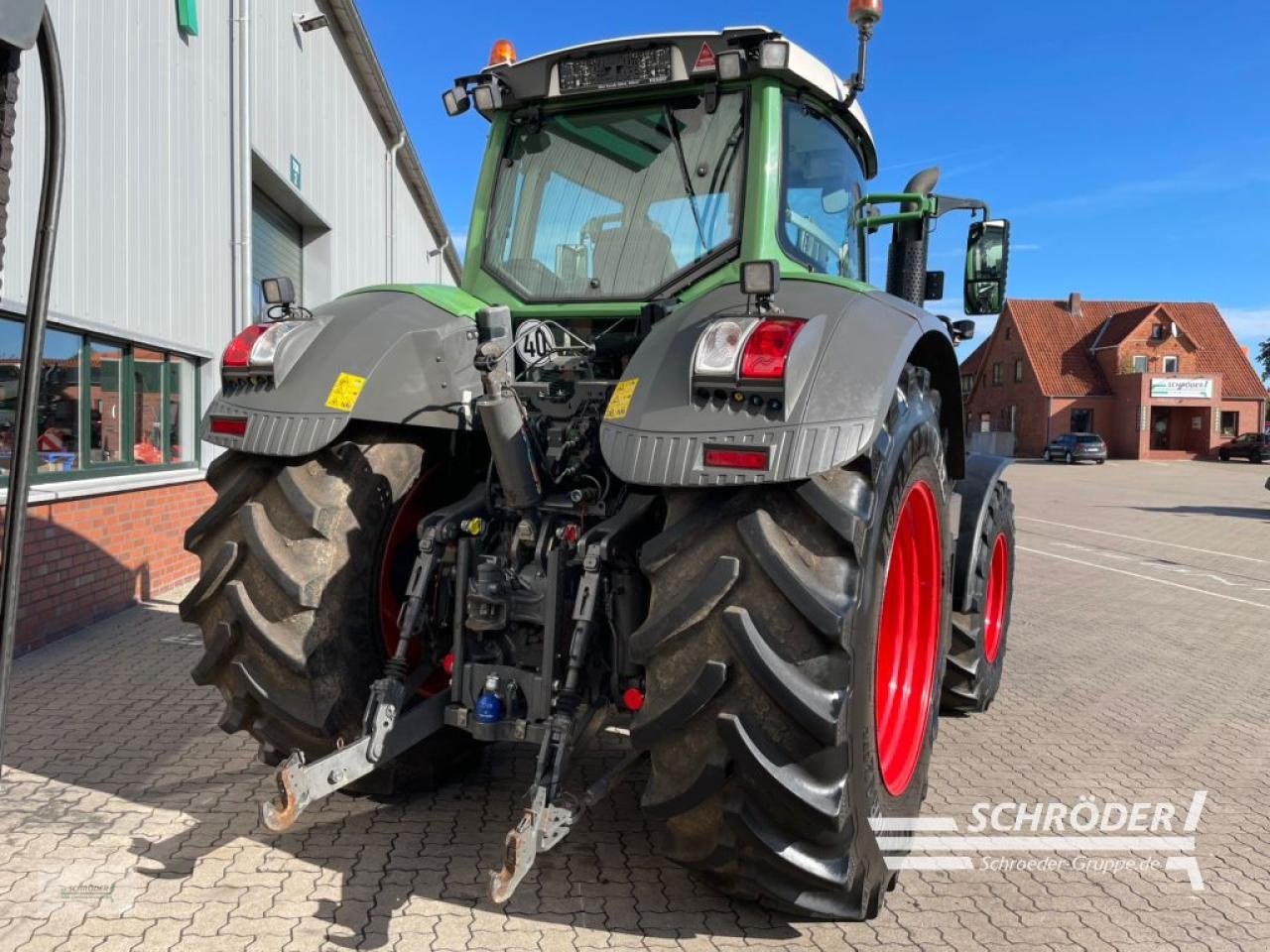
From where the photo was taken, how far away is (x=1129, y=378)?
150 ft

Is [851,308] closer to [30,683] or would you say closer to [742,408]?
[742,408]

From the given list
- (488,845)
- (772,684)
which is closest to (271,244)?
(488,845)

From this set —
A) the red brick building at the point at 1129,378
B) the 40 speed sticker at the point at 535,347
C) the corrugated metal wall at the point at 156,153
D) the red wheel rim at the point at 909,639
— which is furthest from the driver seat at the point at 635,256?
the red brick building at the point at 1129,378

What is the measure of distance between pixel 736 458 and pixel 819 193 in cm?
180

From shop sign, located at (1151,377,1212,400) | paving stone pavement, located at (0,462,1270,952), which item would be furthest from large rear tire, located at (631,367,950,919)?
shop sign, located at (1151,377,1212,400)

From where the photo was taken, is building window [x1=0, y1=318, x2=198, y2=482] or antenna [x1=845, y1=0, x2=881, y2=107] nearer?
antenna [x1=845, y1=0, x2=881, y2=107]

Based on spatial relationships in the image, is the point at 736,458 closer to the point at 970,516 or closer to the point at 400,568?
the point at 400,568

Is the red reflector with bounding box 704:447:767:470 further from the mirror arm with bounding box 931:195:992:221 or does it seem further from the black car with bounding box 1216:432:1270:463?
the black car with bounding box 1216:432:1270:463

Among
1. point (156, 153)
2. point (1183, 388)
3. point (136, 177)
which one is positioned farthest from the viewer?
point (1183, 388)

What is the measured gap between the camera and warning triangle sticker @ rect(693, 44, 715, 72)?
327 cm

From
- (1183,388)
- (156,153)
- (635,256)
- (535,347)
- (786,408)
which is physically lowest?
(786,408)

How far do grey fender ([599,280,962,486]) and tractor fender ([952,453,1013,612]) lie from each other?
76.7 inches

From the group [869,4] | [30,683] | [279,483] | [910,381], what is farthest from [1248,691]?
[30,683]

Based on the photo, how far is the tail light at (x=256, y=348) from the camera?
2.88m
